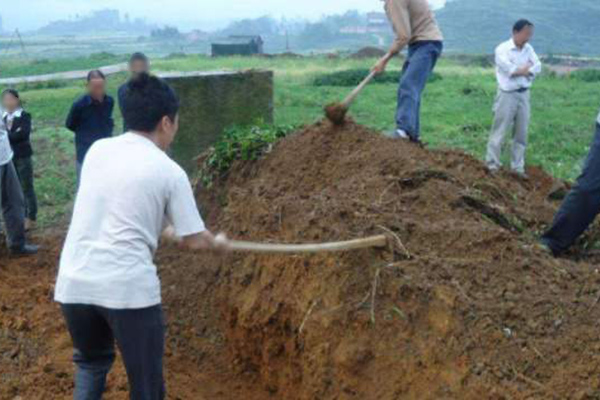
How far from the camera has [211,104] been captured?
26.1 ft

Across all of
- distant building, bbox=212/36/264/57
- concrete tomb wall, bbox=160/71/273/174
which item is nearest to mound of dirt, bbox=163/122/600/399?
concrete tomb wall, bbox=160/71/273/174

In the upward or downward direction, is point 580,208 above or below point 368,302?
above

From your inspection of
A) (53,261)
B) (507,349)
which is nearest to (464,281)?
(507,349)

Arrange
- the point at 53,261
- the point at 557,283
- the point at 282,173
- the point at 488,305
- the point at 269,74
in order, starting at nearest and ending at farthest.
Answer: the point at 488,305
the point at 557,283
the point at 282,173
the point at 53,261
the point at 269,74

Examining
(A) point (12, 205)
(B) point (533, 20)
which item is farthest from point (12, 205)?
(B) point (533, 20)

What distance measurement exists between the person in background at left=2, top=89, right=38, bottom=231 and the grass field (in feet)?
0.73

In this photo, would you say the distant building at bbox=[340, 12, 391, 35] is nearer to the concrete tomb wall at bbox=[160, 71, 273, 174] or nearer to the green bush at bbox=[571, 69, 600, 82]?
the green bush at bbox=[571, 69, 600, 82]

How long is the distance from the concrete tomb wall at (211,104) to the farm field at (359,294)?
1175 mm

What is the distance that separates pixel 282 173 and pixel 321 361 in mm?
2405

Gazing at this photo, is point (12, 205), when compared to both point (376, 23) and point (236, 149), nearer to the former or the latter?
point (236, 149)

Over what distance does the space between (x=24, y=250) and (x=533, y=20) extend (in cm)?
5275

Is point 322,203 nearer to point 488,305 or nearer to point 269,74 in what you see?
point 488,305

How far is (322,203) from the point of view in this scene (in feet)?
15.5

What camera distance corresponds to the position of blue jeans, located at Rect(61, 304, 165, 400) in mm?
3076
